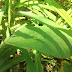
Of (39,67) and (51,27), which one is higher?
(51,27)

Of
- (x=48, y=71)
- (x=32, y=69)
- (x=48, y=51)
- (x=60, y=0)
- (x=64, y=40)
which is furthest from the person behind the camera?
(x=60, y=0)

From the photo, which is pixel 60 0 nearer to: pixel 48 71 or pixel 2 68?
pixel 48 71

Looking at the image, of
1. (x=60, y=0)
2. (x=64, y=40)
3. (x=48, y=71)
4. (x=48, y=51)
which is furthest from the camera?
(x=60, y=0)

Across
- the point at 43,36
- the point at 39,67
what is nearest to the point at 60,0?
the point at 39,67

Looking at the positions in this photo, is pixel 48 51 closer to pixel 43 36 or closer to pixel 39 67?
pixel 43 36

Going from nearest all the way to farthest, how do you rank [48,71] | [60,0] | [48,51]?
[48,51], [48,71], [60,0]

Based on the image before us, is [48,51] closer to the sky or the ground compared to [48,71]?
closer to the sky

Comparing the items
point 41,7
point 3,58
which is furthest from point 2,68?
point 41,7

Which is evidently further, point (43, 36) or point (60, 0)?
point (60, 0)

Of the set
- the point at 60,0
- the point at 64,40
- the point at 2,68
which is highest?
the point at 60,0
